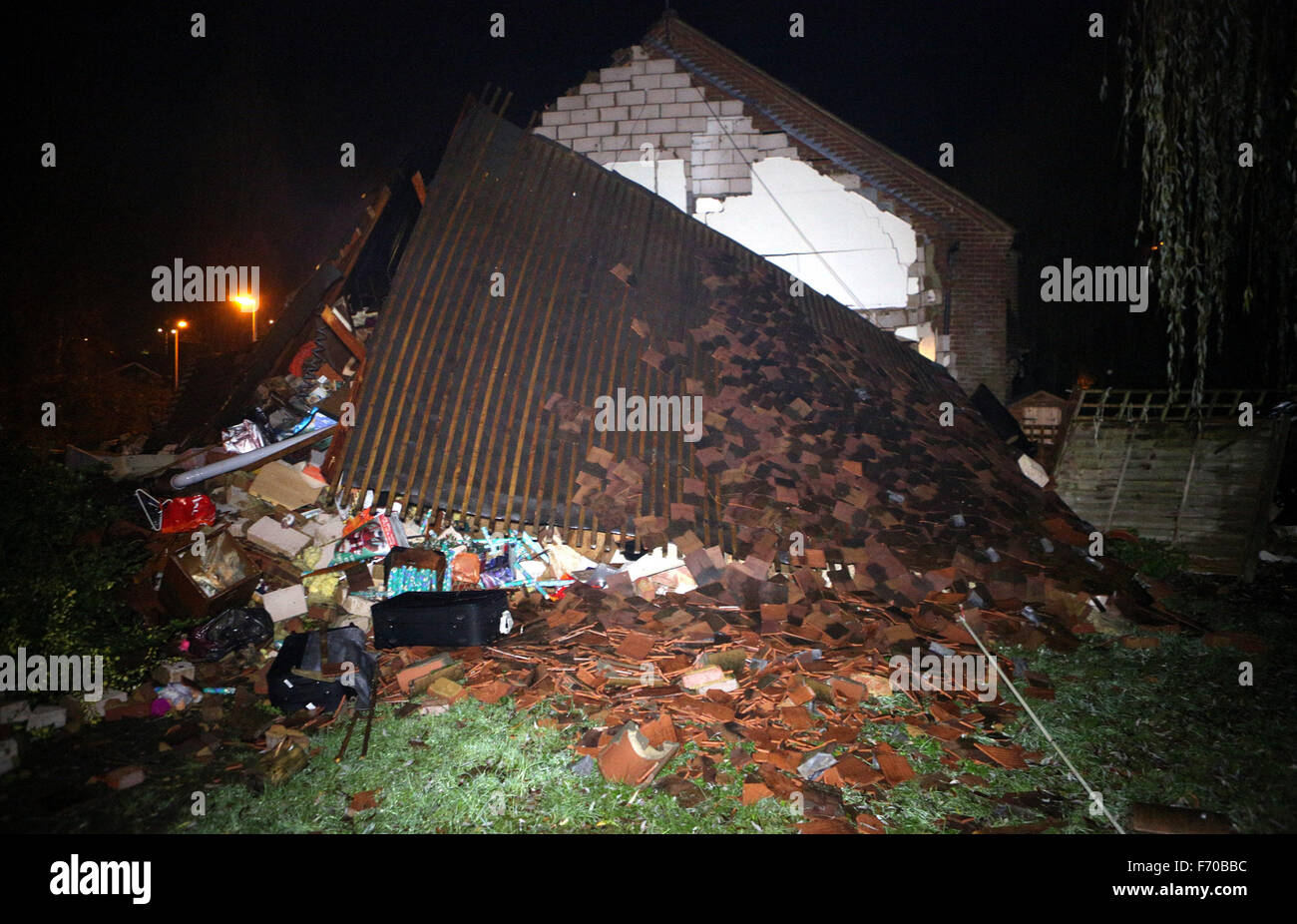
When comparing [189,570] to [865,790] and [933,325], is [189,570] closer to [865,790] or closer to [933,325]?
[865,790]

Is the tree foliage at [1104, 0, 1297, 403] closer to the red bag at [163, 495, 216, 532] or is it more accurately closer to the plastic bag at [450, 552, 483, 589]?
the plastic bag at [450, 552, 483, 589]

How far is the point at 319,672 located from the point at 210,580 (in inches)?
71.0

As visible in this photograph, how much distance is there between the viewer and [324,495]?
5668 mm

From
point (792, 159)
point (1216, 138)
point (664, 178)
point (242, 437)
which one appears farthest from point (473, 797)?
point (792, 159)

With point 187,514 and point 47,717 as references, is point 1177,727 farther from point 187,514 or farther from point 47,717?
point 187,514

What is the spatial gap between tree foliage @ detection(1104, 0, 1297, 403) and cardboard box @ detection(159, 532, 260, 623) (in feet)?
24.1

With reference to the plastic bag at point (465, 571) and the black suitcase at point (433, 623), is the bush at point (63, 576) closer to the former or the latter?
the black suitcase at point (433, 623)

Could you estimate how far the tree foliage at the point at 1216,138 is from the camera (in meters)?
3.38

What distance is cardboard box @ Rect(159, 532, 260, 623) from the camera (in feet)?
15.7

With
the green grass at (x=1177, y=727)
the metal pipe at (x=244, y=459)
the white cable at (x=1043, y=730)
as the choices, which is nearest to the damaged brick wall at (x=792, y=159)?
the green grass at (x=1177, y=727)

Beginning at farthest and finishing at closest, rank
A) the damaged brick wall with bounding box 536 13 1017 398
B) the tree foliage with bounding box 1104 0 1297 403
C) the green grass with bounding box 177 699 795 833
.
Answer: the damaged brick wall with bounding box 536 13 1017 398 → the tree foliage with bounding box 1104 0 1297 403 → the green grass with bounding box 177 699 795 833

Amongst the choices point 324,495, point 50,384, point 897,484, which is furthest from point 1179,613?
point 50,384

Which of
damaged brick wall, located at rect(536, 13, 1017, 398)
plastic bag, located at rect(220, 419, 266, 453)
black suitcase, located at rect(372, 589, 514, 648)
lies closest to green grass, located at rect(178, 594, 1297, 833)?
black suitcase, located at rect(372, 589, 514, 648)
